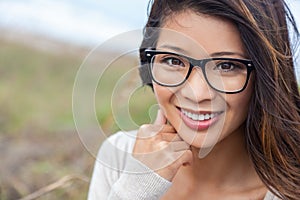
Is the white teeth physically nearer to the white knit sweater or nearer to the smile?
the smile

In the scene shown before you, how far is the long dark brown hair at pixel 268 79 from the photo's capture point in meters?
1.42

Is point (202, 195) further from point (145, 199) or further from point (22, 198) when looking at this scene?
point (22, 198)

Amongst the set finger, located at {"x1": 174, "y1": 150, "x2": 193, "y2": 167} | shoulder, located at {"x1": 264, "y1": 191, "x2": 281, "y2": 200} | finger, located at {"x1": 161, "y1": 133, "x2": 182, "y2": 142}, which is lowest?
shoulder, located at {"x1": 264, "y1": 191, "x2": 281, "y2": 200}

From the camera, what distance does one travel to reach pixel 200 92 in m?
1.41

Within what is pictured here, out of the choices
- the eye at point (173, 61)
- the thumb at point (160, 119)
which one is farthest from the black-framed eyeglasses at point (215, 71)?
the thumb at point (160, 119)

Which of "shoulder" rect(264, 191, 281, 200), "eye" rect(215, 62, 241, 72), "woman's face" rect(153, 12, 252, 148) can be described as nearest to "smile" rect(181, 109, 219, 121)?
"woman's face" rect(153, 12, 252, 148)

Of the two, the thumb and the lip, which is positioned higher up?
the lip

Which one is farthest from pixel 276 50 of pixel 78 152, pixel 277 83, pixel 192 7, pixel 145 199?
pixel 78 152

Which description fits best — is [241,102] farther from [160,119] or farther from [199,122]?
[160,119]

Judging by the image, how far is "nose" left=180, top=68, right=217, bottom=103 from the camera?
55.7 inches

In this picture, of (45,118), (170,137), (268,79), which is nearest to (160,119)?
(170,137)

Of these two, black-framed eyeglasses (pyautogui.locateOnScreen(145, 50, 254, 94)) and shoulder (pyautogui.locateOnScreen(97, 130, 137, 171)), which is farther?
shoulder (pyautogui.locateOnScreen(97, 130, 137, 171))

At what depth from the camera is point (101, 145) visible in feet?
5.61

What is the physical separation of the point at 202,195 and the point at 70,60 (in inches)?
131
